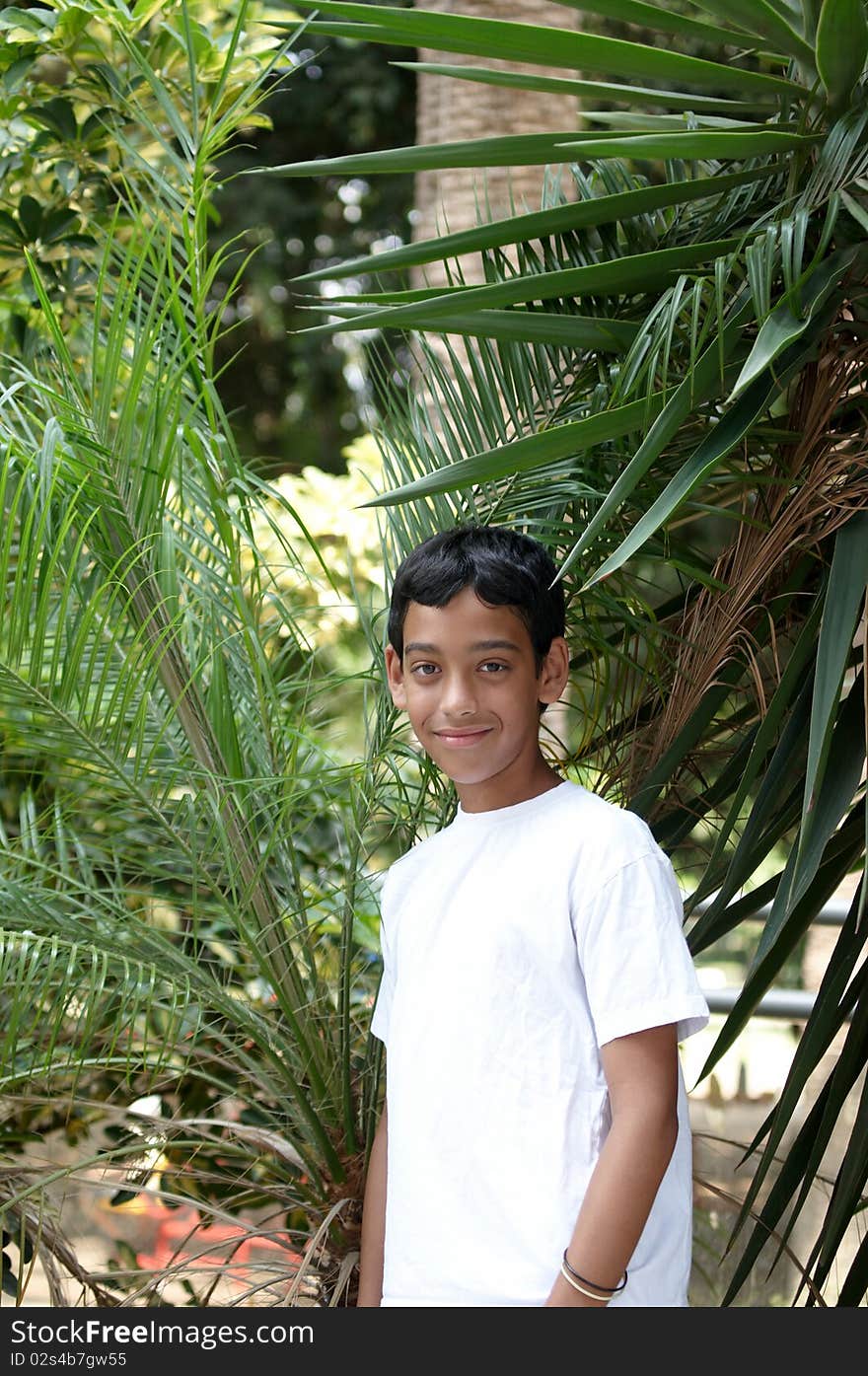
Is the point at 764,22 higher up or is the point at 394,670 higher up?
the point at 764,22

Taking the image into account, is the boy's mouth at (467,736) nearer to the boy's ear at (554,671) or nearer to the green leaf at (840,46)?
the boy's ear at (554,671)

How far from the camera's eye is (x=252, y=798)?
213 centimetres

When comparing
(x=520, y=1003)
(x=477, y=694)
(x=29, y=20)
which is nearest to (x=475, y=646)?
(x=477, y=694)

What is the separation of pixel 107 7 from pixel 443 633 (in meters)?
1.21

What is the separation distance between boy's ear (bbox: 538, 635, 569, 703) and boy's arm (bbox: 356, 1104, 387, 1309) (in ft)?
2.02

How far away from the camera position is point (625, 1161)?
1298 millimetres

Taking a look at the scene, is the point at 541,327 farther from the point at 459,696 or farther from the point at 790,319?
the point at 459,696

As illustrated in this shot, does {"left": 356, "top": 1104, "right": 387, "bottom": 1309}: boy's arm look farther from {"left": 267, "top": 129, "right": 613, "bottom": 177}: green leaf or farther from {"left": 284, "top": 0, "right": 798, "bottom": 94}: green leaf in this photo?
{"left": 284, "top": 0, "right": 798, "bottom": 94}: green leaf

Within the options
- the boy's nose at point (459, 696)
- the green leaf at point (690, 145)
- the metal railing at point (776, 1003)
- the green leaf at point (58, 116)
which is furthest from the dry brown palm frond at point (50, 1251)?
the green leaf at point (58, 116)

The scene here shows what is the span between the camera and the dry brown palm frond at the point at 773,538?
1.75m

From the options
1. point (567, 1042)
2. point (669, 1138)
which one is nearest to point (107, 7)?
point (567, 1042)

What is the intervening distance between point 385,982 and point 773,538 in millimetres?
785

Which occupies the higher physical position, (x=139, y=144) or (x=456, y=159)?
(x=139, y=144)

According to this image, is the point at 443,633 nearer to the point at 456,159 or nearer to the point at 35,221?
the point at 456,159
